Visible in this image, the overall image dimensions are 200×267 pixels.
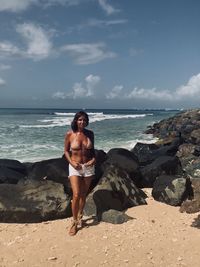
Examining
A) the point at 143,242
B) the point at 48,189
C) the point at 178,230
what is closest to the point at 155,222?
the point at 178,230

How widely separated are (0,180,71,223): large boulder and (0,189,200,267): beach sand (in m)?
0.15

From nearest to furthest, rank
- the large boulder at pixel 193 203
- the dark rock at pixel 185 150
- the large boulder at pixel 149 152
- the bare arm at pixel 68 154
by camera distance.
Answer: the bare arm at pixel 68 154, the large boulder at pixel 193 203, the large boulder at pixel 149 152, the dark rock at pixel 185 150

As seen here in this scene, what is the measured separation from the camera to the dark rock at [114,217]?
7.13m

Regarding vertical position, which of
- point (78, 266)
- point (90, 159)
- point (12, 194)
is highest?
point (90, 159)

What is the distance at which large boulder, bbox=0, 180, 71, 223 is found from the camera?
7.20 m

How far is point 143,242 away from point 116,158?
456 cm

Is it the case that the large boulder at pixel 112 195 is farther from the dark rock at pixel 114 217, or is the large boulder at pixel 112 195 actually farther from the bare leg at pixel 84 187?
the bare leg at pixel 84 187

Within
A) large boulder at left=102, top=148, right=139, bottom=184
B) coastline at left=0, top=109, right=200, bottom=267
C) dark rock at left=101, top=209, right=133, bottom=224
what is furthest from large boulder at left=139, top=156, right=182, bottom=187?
dark rock at left=101, top=209, right=133, bottom=224

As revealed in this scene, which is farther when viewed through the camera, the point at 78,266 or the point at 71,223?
the point at 71,223

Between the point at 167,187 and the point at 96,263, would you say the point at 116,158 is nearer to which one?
the point at 167,187

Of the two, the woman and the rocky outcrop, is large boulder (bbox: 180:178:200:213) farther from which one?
the woman

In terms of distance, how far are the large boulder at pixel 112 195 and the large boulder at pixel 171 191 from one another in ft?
1.08

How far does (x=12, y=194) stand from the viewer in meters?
7.48

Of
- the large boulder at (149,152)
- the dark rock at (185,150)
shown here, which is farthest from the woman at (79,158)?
the dark rock at (185,150)
